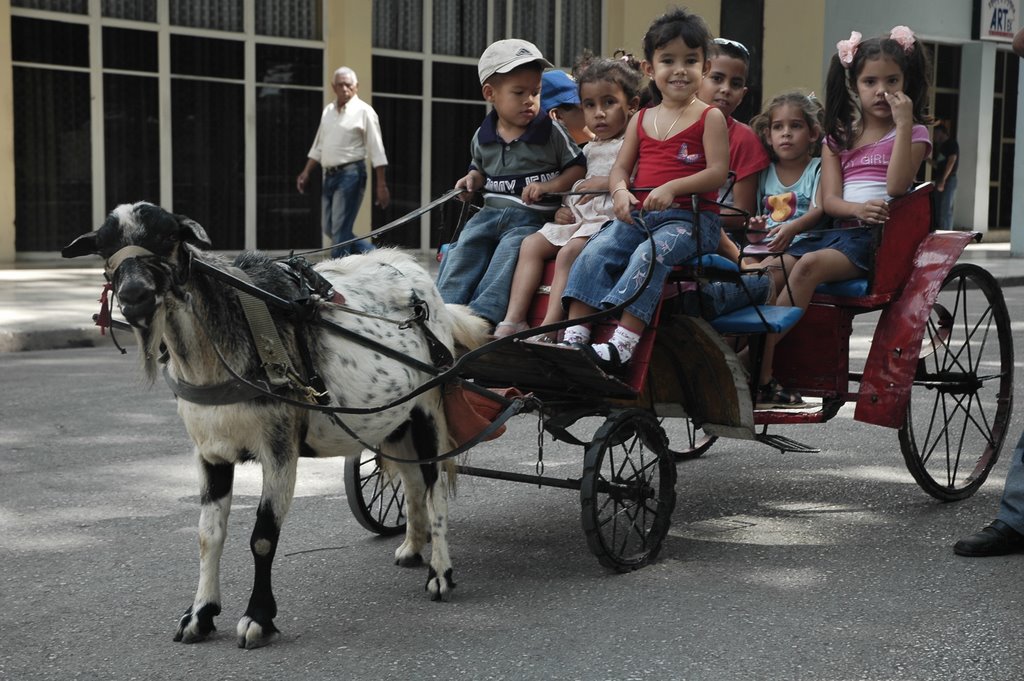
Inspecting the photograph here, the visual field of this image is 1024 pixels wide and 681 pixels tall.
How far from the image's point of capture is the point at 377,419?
4809 millimetres

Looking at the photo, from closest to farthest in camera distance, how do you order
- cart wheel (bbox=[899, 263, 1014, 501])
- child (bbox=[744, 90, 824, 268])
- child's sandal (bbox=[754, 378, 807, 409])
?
child's sandal (bbox=[754, 378, 807, 409])
cart wheel (bbox=[899, 263, 1014, 501])
child (bbox=[744, 90, 824, 268])

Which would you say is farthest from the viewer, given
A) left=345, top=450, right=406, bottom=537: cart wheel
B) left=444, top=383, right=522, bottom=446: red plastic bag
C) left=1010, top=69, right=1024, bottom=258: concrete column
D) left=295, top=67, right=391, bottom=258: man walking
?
left=1010, top=69, right=1024, bottom=258: concrete column

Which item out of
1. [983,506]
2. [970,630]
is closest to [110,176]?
[983,506]

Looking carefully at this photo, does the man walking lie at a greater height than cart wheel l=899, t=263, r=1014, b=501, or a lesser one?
greater

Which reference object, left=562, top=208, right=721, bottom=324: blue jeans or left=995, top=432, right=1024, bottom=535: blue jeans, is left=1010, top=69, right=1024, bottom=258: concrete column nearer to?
left=995, top=432, right=1024, bottom=535: blue jeans

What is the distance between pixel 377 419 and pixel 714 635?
4.73 feet

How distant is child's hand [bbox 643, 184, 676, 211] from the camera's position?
205 inches

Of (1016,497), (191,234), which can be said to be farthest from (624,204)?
(1016,497)

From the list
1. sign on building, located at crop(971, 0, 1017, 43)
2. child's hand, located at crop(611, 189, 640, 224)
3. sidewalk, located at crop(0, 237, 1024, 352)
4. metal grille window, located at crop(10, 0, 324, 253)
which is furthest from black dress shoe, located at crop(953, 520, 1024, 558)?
sign on building, located at crop(971, 0, 1017, 43)

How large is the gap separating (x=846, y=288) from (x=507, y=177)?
1631mm

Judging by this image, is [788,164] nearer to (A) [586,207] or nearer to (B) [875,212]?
(B) [875,212]

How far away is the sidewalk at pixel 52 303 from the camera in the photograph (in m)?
11.0

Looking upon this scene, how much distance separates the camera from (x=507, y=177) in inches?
234

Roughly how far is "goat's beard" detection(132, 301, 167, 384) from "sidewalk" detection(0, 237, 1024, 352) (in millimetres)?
7164
